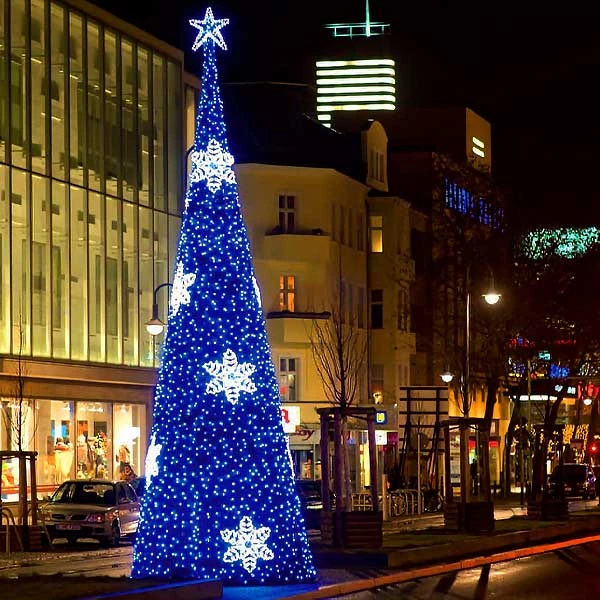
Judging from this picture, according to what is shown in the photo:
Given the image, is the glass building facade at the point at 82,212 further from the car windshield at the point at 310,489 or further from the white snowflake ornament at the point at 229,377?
the white snowflake ornament at the point at 229,377

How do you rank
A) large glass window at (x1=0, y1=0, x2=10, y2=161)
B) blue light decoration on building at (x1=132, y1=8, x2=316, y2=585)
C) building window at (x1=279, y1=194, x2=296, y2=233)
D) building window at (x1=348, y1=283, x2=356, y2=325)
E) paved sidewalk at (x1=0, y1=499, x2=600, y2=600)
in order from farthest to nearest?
building window at (x1=348, y1=283, x2=356, y2=325), building window at (x1=279, y1=194, x2=296, y2=233), large glass window at (x1=0, y1=0, x2=10, y2=161), paved sidewalk at (x1=0, y1=499, x2=600, y2=600), blue light decoration on building at (x1=132, y1=8, x2=316, y2=585)

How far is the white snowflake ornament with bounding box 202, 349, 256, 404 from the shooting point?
23875 mm

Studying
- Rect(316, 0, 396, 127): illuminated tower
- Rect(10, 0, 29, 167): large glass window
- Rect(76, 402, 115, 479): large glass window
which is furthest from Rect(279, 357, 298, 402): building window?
Rect(316, 0, 396, 127): illuminated tower

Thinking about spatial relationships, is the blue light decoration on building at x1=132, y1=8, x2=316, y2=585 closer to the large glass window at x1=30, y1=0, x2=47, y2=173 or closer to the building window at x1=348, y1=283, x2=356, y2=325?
the large glass window at x1=30, y1=0, x2=47, y2=173

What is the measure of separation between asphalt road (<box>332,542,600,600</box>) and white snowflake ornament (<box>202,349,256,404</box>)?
3133mm

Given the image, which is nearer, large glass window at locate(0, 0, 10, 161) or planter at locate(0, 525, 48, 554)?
planter at locate(0, 525, 48, 554)

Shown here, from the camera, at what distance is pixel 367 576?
27375 millimetres

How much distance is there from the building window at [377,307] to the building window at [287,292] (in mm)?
7134

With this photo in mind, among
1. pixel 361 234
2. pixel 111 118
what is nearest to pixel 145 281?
pixel 111 118

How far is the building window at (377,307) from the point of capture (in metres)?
77.1

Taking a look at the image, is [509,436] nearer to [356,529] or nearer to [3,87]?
[3,87]

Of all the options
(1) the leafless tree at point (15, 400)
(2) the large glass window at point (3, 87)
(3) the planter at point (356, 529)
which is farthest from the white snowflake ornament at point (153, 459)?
(2) the large glass window at point (3, 87)

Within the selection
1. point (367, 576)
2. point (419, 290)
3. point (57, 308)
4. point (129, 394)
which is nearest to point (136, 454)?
point (129, 394)

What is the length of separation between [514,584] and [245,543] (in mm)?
4774
